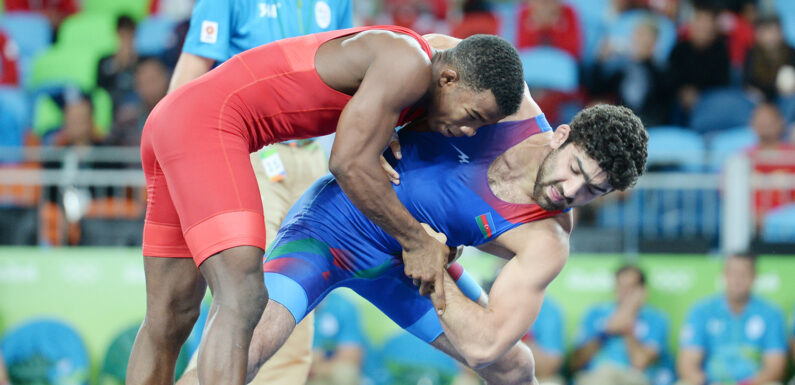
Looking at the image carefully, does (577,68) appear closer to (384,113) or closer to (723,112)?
(723,112)

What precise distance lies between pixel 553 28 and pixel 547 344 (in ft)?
12.6

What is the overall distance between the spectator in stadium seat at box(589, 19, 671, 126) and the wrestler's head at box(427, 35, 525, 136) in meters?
5.83

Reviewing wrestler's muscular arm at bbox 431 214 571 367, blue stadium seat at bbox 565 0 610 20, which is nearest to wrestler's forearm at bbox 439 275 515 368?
wrestler's muscular arm at bbox 431 214 571 367

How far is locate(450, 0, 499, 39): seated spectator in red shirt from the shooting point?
10148 millimetres

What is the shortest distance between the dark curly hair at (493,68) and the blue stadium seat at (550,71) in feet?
18.0

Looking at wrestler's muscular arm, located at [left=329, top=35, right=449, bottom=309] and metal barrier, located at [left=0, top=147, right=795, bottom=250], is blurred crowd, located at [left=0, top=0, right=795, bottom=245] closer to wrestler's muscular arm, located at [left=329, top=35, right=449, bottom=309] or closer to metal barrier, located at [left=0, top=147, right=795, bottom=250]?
metal barrier, located at [left=0, top=147, right=795, bottom=250]

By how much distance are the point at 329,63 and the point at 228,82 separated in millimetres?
397

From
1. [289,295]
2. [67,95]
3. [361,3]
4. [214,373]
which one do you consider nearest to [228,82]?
[289,295]

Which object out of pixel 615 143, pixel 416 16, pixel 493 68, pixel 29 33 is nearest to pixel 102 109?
pixel 29 33

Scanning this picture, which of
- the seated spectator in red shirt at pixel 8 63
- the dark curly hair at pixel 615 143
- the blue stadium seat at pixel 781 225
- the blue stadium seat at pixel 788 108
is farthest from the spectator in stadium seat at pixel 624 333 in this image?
the seated spectator in red shirt at pixel 8 63

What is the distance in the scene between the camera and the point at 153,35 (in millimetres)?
10781

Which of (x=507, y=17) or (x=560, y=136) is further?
(x=507, y=17)

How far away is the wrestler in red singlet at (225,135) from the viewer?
3.60 meters

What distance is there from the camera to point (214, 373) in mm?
3496
